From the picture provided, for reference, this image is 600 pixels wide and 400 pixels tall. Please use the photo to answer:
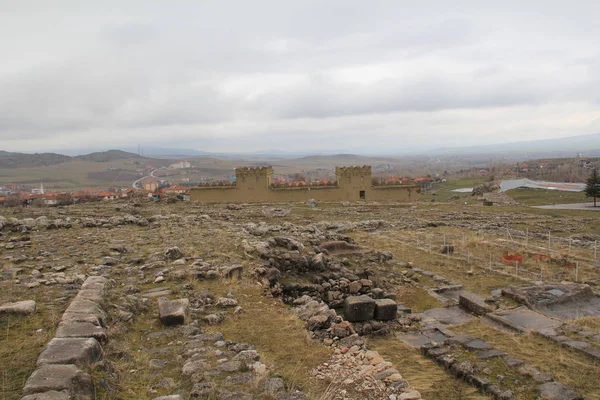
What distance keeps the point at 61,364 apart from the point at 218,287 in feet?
13.7

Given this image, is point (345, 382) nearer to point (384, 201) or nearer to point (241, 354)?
point (241, 354)

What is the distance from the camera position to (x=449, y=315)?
29.8 feet

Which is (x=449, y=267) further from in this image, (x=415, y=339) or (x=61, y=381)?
(x=61, y=381)

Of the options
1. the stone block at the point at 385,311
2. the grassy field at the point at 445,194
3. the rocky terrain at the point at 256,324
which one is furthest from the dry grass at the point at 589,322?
the grassy field at the point at 445,194

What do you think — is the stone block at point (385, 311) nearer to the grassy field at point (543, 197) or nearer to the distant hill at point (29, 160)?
the grassy field at point (543, 197)

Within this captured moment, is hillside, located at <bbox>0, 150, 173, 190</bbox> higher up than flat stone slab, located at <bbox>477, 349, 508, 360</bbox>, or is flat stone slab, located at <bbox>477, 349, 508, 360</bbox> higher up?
hillside, located at <bbox>0, 150, 173, 190</bbox>

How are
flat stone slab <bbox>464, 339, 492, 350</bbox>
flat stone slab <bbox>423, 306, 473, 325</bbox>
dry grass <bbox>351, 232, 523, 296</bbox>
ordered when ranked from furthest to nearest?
1. dry grass <bbox>351, 232, 523, 296</bbox>
2. flat stone slab <bbox>423, 306, 473, 325</bbox>
3. flat stone slab <bbox>464, 339, 492, 350</bbox>

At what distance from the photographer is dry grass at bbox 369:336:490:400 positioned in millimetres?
5527

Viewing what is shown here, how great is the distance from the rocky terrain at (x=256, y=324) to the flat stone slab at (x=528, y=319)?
4.4 inches

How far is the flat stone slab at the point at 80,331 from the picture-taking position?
4871 mm

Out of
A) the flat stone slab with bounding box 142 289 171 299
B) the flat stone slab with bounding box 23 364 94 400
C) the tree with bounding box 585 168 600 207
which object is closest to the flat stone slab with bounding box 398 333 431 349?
the flat stone slab with bounding box 142 289 171 299

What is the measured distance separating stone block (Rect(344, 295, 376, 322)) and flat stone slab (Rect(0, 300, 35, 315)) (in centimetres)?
563

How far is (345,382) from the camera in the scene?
5.01 m

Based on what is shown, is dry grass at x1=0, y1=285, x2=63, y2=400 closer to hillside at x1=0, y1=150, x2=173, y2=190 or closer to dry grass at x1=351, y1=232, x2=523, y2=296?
dry grass at x1=351, y1=232, x2=523, y2=296
